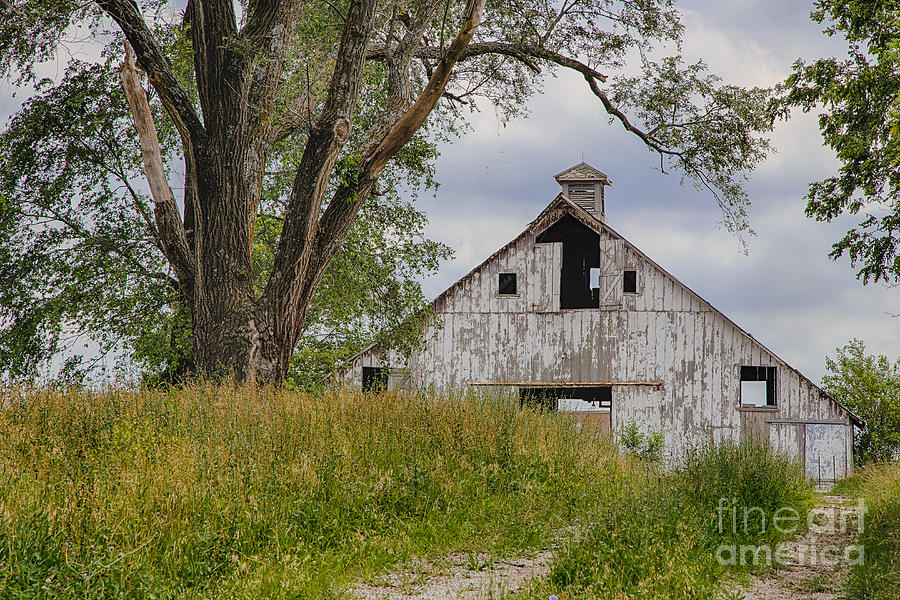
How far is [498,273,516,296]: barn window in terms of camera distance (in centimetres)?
2081

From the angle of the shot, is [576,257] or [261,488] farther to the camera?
[576,257]

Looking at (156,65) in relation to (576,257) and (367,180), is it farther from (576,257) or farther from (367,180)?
(576,257)

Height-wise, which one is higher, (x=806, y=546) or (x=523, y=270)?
(x=523, y=270)

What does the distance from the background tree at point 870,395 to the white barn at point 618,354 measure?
10.5 metres

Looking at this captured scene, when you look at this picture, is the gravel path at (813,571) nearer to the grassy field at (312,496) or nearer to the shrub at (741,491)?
the shrub at (741,491)

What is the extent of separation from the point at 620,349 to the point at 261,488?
13.6 m

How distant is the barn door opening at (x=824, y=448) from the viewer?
62.6 feet

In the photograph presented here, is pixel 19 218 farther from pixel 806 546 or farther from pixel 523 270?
pixel 806 546

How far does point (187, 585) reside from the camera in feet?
20.4

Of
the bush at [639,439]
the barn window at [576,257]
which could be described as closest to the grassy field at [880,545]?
the bush at [639,439]

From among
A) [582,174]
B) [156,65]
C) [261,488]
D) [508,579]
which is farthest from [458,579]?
[582,174]

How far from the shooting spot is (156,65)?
12.5 metres

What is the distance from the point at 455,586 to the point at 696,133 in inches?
449

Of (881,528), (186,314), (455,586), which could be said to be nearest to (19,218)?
(186,314)
